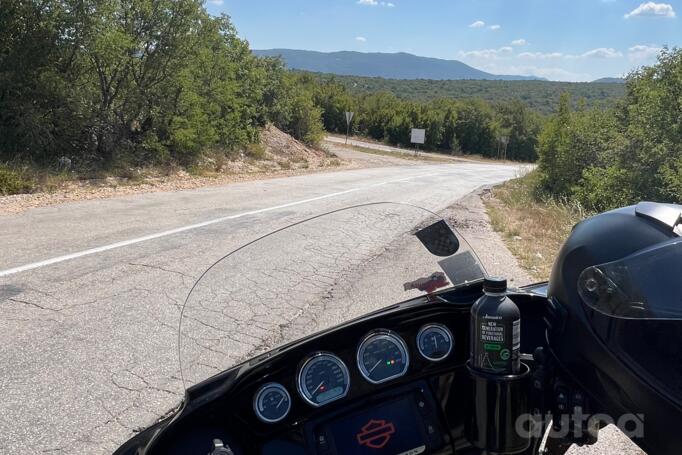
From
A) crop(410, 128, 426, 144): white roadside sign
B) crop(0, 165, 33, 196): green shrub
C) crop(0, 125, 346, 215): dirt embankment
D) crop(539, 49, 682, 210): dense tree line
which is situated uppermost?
crop(539, 49, 682, 210): dense tree line

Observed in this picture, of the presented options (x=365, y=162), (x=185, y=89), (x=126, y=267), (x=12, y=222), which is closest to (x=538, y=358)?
(x=126, y=267)

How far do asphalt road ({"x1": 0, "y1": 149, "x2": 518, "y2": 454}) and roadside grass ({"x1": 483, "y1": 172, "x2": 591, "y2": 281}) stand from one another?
392 cm

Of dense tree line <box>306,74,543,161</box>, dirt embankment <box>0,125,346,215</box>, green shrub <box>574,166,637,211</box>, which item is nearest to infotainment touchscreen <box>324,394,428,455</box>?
dirt embankment <box>0,125,346,215</box>

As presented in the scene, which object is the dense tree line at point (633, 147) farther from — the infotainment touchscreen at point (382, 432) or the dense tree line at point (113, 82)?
the dense tree line at point (113, 82)

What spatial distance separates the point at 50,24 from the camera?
46.6 ft

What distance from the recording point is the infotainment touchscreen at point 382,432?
5.69 feet

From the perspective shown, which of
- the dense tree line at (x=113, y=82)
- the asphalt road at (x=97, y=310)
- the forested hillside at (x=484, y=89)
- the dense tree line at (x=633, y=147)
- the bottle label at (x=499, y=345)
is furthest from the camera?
the forested hillside at (x=484, y=89)

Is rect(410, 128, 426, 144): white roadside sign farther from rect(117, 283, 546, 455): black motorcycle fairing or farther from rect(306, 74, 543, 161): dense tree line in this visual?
rect(117, 283, 546, 455): black motorcycle fairing

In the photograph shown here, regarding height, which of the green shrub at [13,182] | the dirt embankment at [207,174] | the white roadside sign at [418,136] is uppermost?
the green shrub at [13,182]

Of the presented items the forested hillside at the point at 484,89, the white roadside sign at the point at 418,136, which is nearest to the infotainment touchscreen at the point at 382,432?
the white roadside sign at the point at 418,136

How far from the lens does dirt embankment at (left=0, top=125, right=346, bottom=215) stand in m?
12.0

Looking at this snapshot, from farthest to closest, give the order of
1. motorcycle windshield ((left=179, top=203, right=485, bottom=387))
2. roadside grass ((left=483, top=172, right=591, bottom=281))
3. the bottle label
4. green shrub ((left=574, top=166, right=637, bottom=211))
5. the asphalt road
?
green shrub ((left=574, top=166, right=637, bottom=211)) → roadside grass ((left=483, top=172, right=591, bottom=281)) → the asphalt road → motorcycle windshield ((left=179, top=203, right=485, bottom=387)) → the bottle label

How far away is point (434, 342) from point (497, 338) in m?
0.43

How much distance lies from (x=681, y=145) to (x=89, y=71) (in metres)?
14.1
